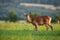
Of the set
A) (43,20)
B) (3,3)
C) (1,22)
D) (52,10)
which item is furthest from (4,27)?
(52,10)

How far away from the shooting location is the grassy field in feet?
7.34

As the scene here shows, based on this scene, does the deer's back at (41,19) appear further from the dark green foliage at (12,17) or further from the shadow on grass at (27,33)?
the dark green foliage at (12,17)

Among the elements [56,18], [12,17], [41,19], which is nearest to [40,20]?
[41,19]

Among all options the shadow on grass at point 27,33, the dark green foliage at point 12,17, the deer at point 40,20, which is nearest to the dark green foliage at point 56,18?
the deer at point 40,20

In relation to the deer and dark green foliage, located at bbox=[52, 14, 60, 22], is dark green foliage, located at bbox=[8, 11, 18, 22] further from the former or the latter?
dark green foliage, located at bbox=[52, 14, 60, 22]

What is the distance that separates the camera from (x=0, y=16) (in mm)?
2268

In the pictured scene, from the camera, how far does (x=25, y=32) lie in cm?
225

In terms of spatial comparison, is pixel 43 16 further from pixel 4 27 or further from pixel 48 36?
pixel 4 27

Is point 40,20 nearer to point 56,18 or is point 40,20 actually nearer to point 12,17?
point 56,18

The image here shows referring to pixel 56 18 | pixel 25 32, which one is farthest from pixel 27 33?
pixel 56 18

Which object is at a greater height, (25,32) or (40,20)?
(40,20)

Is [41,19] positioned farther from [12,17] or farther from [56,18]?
[12,17]

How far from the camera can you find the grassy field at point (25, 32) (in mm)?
2236

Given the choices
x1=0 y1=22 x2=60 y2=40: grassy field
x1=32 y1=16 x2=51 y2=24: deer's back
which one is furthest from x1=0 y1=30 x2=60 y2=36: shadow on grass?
x1=32 y1=16 x2=51 y2=24: deer's back
